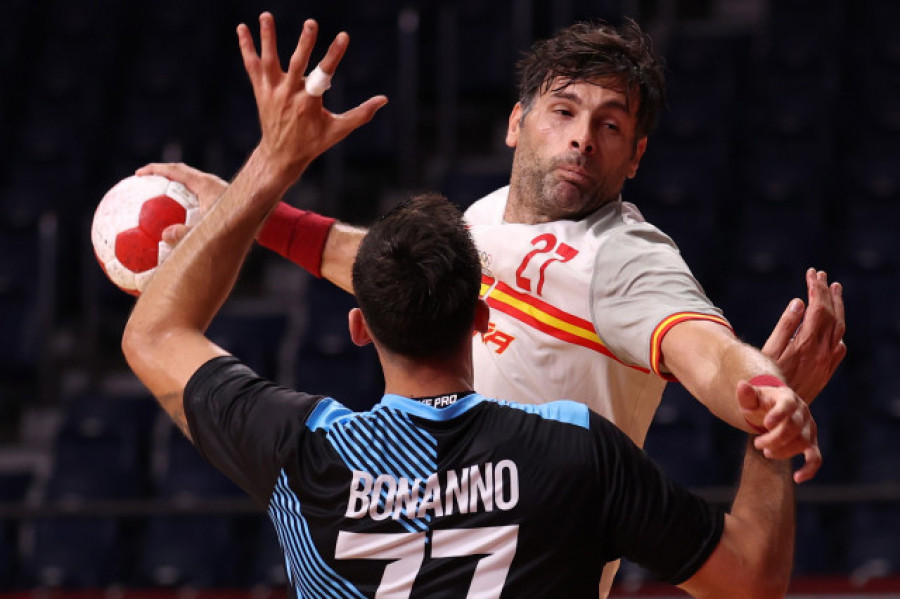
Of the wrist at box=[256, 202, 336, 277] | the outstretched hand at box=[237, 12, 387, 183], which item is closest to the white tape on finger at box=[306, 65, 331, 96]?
the outstretched hand at box=[237, 12, 387, 183]

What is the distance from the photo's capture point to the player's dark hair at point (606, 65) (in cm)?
338

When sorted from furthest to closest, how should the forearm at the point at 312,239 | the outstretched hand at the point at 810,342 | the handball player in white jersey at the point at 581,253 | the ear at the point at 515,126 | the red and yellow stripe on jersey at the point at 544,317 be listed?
the forearm at the point at 312,239, the ear at the point at 515,126, the red and yellow stripe on jersey at the point at 544,317, the handball player in white jersey at the point at 581,253, the outstretched hand at the point at 810,342

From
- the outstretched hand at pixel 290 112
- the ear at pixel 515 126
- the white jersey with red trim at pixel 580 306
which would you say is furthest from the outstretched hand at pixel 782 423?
the ear at pixel 515 126

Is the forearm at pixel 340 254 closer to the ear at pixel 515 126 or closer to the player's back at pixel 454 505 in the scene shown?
the ear at pixel 515 126

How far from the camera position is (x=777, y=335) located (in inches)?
104

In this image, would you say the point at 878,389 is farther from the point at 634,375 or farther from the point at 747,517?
the point at 747,517

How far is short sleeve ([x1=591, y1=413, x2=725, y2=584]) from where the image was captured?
2.32 m

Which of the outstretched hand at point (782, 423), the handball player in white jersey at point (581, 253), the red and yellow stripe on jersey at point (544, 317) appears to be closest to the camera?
the outstretched hand at point (782, 423)

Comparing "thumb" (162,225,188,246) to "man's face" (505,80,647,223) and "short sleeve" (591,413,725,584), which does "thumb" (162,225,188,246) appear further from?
"short sleeve" (591,413,725,584)

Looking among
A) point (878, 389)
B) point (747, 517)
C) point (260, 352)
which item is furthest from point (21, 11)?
point (747, 517)

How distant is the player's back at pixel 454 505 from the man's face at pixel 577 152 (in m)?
1.06

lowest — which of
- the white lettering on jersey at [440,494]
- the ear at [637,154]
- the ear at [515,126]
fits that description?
the white lettering on jersey at [440,494]

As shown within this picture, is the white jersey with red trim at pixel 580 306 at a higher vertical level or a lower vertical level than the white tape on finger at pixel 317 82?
lower

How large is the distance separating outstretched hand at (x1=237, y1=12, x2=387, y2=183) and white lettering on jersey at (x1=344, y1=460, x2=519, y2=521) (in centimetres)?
62
